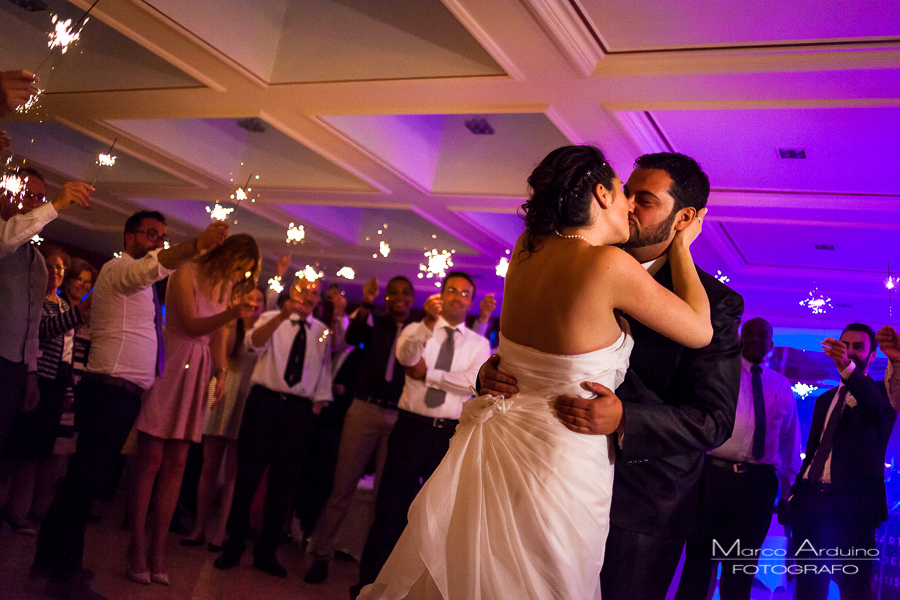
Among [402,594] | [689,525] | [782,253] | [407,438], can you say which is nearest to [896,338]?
[689,525]

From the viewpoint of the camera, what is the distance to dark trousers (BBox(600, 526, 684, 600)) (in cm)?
178

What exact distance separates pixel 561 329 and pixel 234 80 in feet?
12.8

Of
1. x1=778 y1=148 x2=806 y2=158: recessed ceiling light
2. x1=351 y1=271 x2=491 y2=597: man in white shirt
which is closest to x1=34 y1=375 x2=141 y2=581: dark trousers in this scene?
x1=351 y1=271 x2=491 y2=597: man in white shirt

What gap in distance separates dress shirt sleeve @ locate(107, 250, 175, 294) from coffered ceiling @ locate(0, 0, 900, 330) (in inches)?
6.6

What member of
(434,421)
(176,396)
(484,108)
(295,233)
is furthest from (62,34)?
(295,233)

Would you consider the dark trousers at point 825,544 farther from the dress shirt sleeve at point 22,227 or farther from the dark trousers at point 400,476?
the dress shirt sleeve at point 22,227

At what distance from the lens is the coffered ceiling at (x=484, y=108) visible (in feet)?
10.7

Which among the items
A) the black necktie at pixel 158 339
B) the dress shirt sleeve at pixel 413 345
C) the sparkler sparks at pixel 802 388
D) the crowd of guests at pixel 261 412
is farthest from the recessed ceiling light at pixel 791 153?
the black necktie at pixel 158 339

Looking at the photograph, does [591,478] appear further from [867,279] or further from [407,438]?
[867,279]

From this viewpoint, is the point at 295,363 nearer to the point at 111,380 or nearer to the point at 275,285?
the point at 111,380

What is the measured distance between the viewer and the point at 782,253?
6.87 m

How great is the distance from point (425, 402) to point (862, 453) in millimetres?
2619

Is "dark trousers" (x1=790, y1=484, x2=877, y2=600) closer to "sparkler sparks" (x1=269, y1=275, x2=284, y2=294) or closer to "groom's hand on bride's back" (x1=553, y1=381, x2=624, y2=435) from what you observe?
"groom's hand on bride's back" (x1=553, y1=381, x2=624, y2=435)

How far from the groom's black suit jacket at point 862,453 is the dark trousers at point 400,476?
2.38 meters
